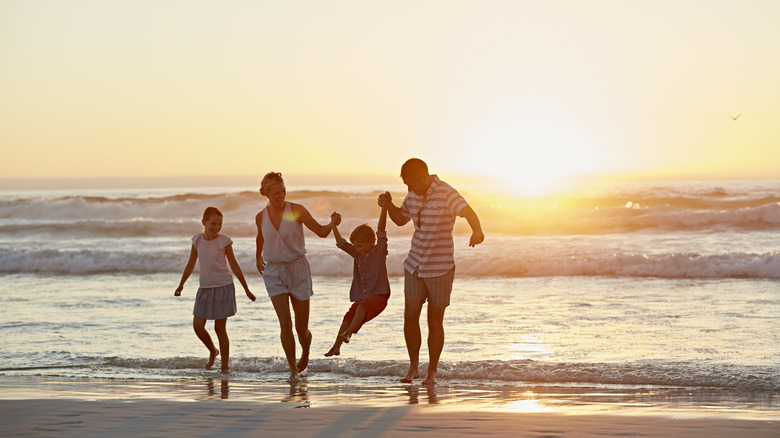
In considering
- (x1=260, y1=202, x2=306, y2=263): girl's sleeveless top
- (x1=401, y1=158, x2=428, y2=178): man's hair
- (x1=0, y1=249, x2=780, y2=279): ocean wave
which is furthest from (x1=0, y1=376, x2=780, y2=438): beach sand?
(x1=0, y1=249, x2=780, y2=279): ocean wave

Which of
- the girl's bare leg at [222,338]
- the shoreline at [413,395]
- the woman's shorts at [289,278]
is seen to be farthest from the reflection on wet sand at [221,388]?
the woman's shorts at [289,278]

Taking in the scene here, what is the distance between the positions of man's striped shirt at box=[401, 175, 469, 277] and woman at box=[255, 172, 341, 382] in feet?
2.34

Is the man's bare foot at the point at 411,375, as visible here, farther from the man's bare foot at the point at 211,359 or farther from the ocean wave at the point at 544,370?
the man's bare foot at the point at 211,359

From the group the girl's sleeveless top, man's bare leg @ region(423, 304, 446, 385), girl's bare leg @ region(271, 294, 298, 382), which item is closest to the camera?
man's bare leg @ region(423, 304, 446, 385)

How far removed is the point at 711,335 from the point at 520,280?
653 cm

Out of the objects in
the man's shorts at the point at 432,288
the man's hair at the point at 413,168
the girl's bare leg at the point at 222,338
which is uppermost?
the man's hair at the point at 413,168

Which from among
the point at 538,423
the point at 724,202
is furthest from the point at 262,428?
the point at 724,202

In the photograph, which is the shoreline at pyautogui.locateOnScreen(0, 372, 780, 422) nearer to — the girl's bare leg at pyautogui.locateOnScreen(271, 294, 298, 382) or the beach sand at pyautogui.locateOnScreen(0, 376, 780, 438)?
the beach sand at pyautogui.locateOnScreen(0, 376, 780, 438)

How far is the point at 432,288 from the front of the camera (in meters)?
7.04

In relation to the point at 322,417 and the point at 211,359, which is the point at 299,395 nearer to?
the point at 322,417

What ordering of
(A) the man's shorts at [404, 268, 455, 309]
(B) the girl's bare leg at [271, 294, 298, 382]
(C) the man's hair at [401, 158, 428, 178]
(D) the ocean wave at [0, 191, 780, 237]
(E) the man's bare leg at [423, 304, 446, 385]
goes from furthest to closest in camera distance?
(D) the ocean wave at [0, 191, 780, 237], (B) the girl's bare leg at [271, 294, 298, 382], (E) the man's bare leg at [423, 304, 446, 385], (A) the man's shorts at [404, 268, 455, 309], (C) the man's hair at [401, 158, 428, 178]

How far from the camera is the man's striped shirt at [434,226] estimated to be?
272 inches

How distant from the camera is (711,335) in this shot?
915 cm

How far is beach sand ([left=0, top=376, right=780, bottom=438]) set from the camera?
5.10 meters
